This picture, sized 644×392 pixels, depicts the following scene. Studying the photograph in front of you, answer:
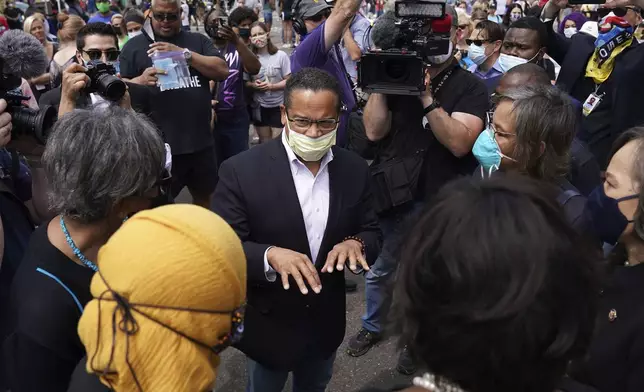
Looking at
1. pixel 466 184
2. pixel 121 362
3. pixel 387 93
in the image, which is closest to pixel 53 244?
pixel 121 362

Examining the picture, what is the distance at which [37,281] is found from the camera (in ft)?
4.79

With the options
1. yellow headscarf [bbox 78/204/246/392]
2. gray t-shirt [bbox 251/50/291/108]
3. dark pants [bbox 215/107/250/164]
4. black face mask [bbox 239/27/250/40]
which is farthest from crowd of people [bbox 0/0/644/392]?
black face mask [bbox 239/27/250/40]

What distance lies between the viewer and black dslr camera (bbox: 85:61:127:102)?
245 centimetres

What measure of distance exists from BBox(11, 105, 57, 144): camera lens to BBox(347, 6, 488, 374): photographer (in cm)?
152

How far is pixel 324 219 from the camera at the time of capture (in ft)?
7.16

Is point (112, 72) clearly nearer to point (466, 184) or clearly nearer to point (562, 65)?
point (466, 184)

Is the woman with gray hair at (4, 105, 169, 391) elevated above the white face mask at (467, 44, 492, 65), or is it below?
above

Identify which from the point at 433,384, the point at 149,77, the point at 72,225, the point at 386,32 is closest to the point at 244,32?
the point at 149,77

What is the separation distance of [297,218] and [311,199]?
10cm

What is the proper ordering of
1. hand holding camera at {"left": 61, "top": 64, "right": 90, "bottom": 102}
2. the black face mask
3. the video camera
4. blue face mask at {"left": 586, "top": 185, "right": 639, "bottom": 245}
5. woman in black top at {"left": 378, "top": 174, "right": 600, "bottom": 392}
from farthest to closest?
1. the black face mask
2. the video camera
3. hand holding camera at {"left": 61, "top": 64, "right": 90, "bottom": 102}
4. blue face mask at {"left": 586, "top": 185, "right": 639, "bottom": 245}
5. woman in black top at {"left": 378, "top": 174, "right": 600, "bottom": 392}

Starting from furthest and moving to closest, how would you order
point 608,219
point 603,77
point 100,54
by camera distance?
point 603,77
point 100,54
point 608,219

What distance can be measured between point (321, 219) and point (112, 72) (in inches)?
51.5

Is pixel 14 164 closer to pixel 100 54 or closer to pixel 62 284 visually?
pixel 62 284

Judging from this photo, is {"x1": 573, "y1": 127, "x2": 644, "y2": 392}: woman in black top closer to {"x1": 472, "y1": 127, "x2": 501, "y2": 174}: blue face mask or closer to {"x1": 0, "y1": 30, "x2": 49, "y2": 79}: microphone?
{"x1": 472, "y1": 127, "x2": 501, "y2": 174}: blue face mask
